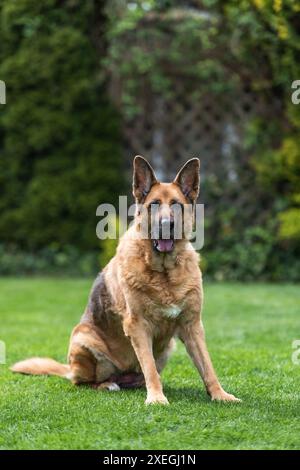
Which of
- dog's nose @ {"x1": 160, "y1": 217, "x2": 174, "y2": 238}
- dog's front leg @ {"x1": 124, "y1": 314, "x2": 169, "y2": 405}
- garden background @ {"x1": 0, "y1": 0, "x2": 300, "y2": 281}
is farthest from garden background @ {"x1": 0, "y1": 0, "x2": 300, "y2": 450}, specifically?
dog's nose @ {"x1": 160, "y1": 217, "x2": 174, "y2": 238}

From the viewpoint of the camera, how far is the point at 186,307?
4.62 m

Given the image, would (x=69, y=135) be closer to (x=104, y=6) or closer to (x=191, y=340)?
(x=104, y=6)

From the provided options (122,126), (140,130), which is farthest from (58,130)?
(140,130)

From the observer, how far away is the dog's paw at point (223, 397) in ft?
14.8

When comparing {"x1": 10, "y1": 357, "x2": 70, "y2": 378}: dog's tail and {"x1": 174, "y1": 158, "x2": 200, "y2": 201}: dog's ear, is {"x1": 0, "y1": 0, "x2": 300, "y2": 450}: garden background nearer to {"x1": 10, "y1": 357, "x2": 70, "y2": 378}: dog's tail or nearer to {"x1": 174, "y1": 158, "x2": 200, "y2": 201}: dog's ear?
{"x1": 10, "y1": 357, "x2": 70, "y2": 378}: dog's tail

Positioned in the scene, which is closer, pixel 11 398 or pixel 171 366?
pixel 11 398

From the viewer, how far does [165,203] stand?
4539mm

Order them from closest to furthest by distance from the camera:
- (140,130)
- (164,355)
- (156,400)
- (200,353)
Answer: (156,400) → (200,353) → (164,355) → (140,130)

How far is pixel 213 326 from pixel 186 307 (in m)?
3.42

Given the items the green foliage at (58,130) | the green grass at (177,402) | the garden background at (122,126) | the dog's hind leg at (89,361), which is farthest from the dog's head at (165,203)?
the green foliage at (58,130)

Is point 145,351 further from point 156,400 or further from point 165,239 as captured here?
point 165,239

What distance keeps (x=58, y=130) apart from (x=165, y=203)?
333 inches

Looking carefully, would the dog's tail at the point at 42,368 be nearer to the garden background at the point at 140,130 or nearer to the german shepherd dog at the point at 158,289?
the german shepherd dog at the point at 158,289
